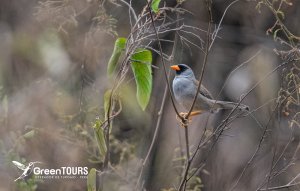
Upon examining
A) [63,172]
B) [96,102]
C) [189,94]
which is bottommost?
[63,172]

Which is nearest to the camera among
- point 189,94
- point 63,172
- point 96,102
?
point 189,94

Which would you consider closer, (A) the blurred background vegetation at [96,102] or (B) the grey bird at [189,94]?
(B) the grey bird at [189,94]

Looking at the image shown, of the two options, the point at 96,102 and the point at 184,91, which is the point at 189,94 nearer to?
the point at 184,91

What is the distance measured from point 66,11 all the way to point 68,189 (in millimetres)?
1492

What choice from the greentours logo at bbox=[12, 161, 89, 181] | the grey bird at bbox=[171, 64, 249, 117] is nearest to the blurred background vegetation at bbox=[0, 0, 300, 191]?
the greentours logo at bbox=[12, 161, 89, 181]

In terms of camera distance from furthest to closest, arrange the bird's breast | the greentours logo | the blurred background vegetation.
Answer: the blurred background vegetation → the greentours logo → the bird's breast

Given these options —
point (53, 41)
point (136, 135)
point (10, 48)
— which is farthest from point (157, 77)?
point (10, 48)

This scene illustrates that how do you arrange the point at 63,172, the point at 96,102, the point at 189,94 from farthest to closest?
the point at 96,102, the point at 63,172, the point at 189,94

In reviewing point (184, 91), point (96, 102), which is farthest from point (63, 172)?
point (184, 91)

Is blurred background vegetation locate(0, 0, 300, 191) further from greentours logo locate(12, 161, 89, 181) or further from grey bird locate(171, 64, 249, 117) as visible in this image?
grey bird locate(171, 64, 249, 117)

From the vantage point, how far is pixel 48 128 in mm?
5773

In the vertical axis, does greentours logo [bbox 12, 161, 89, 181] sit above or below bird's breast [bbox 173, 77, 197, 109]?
below

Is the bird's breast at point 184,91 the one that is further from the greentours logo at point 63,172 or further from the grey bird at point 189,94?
the greentours logo at point 63,172

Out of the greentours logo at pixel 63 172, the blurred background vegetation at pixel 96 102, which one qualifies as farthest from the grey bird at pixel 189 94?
the greentours logo at pixel 63 172
